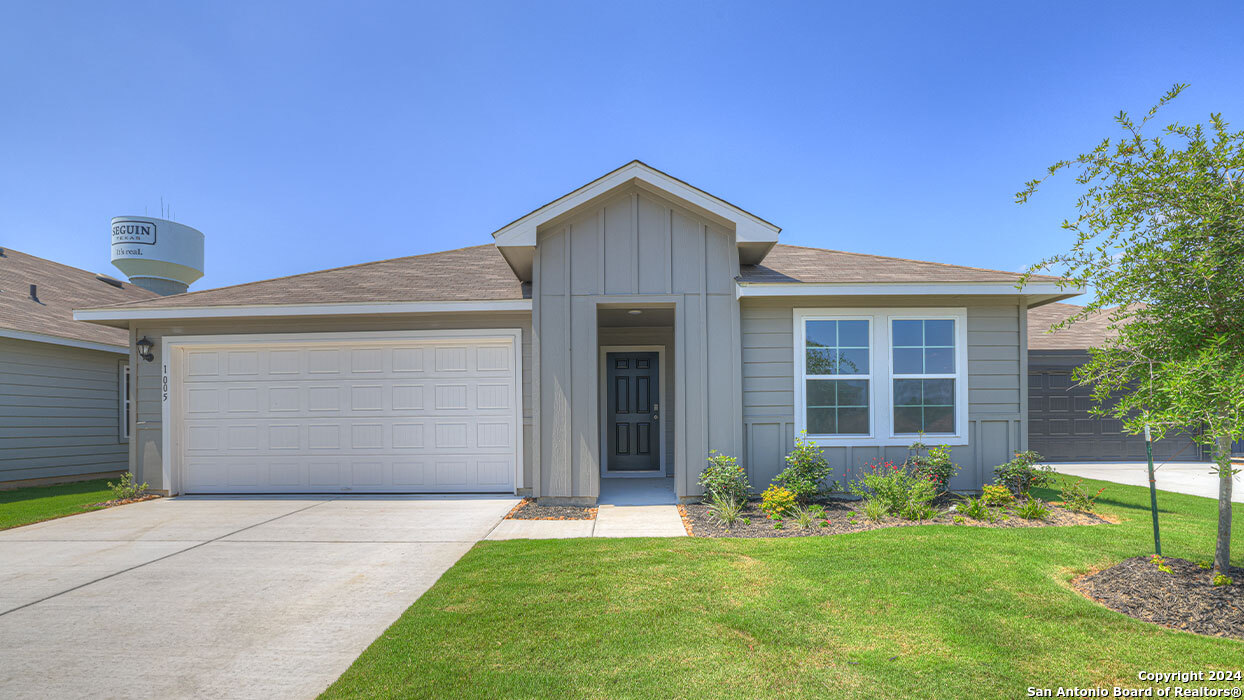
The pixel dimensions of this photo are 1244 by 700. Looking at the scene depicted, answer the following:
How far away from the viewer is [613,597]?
3.93 metres

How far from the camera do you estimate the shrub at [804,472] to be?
678 cm

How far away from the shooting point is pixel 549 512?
699 cm

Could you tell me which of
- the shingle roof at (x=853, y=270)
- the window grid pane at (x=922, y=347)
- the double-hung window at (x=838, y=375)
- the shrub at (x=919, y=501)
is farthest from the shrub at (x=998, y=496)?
the shingle roof at (x=853, y=270)

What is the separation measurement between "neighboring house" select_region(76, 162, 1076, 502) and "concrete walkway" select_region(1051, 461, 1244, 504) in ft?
11.6

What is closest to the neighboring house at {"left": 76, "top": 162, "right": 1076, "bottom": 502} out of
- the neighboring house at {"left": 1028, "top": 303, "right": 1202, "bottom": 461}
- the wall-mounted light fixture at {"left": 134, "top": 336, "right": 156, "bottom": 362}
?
the wall-mounted light fixture at {"left": 134, "top": 336, "right": 156, "bottom": 362}

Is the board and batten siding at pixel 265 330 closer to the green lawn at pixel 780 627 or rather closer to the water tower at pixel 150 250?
the green lawn at pixel 780 627

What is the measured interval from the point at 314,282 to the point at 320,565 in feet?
19.1

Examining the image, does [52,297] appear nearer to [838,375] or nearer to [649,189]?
[649,189]

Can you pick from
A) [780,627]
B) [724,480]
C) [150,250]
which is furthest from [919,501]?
[150,250]

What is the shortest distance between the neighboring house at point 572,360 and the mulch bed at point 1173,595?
11.0 feet

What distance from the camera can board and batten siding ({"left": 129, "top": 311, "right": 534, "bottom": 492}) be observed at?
807 cm

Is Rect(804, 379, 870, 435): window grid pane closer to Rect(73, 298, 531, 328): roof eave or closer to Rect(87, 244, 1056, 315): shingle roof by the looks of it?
Rect(87, 244, 1056, 315): shingle roof

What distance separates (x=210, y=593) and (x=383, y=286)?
545 centimetres

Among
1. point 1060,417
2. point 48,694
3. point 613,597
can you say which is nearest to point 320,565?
point 48,694
